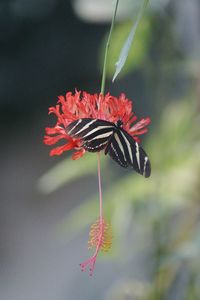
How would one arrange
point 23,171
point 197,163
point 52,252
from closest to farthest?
point 197,163 < point 52,252 < point 23,171

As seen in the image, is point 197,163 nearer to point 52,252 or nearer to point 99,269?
point 99,269

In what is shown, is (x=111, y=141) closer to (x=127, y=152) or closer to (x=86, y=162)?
(x=127, y=152)

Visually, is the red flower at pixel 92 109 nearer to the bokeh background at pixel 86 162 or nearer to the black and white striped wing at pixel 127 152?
the black and white striped wing at pixel 127 152

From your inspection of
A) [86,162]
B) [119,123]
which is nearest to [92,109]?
[119,123]

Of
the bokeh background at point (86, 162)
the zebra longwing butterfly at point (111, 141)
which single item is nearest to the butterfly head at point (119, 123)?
the zebra longwing butterfly at point (111, 141)

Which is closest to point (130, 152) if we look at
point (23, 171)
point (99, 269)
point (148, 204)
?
point (148, 204)

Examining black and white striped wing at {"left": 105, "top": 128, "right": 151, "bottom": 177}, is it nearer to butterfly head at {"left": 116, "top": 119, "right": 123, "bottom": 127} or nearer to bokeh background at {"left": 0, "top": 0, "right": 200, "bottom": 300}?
butterfly head at {"left": 116, "top": 119, "right": 123, "bottom": 127}

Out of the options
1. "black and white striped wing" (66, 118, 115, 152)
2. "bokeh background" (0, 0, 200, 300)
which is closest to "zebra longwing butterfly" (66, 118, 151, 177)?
"black and white striped wing" (66, 118, 115, 152)
